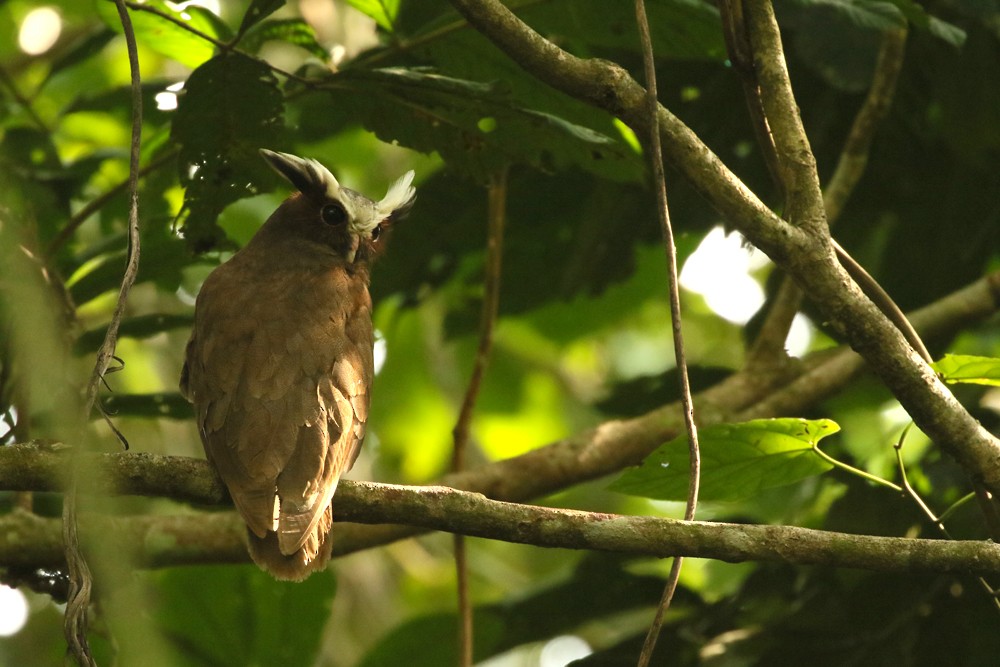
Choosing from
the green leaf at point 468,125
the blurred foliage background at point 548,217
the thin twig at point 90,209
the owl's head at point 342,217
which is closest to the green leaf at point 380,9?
the blurred foliage background at point 548,217

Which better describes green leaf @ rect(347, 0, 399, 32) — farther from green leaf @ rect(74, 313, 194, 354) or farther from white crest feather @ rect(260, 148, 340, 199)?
green leaf @ rect(74, 313, 194, 354)

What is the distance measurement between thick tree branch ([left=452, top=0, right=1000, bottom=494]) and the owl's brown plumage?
1.07 meters

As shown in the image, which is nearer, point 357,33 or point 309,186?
point 309,186

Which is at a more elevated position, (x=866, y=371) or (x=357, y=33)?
(x=866, y=371)

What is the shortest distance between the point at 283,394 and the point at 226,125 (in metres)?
0.69

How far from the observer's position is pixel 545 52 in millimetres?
2334

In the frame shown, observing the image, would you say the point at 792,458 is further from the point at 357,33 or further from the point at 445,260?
the point at 357,33

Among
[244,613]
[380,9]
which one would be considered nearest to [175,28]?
[380,9]

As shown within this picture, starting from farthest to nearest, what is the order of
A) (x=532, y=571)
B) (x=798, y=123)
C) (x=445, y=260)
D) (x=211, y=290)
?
1. (x=532, y=571)
2. (x=445, y=260)
3. (x=211, y=290)
4. (x=798, y=123)

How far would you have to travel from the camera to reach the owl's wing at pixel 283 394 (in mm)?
2834

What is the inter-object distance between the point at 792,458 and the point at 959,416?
329mm

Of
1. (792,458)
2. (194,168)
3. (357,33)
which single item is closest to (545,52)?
(792,458)

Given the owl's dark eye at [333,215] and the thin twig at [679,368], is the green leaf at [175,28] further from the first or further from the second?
the thin twig at [679,368]

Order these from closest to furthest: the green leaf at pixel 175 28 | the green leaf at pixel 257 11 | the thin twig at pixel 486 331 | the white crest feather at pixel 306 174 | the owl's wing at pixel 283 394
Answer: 1. the owl's wing at pixel 283 394
2. the green leaf at pixel 257 11
3. the green leaf at pixel 175 28
4. the white crest feather at pixel 306 174
5. the thin twig at pixel 486 331
